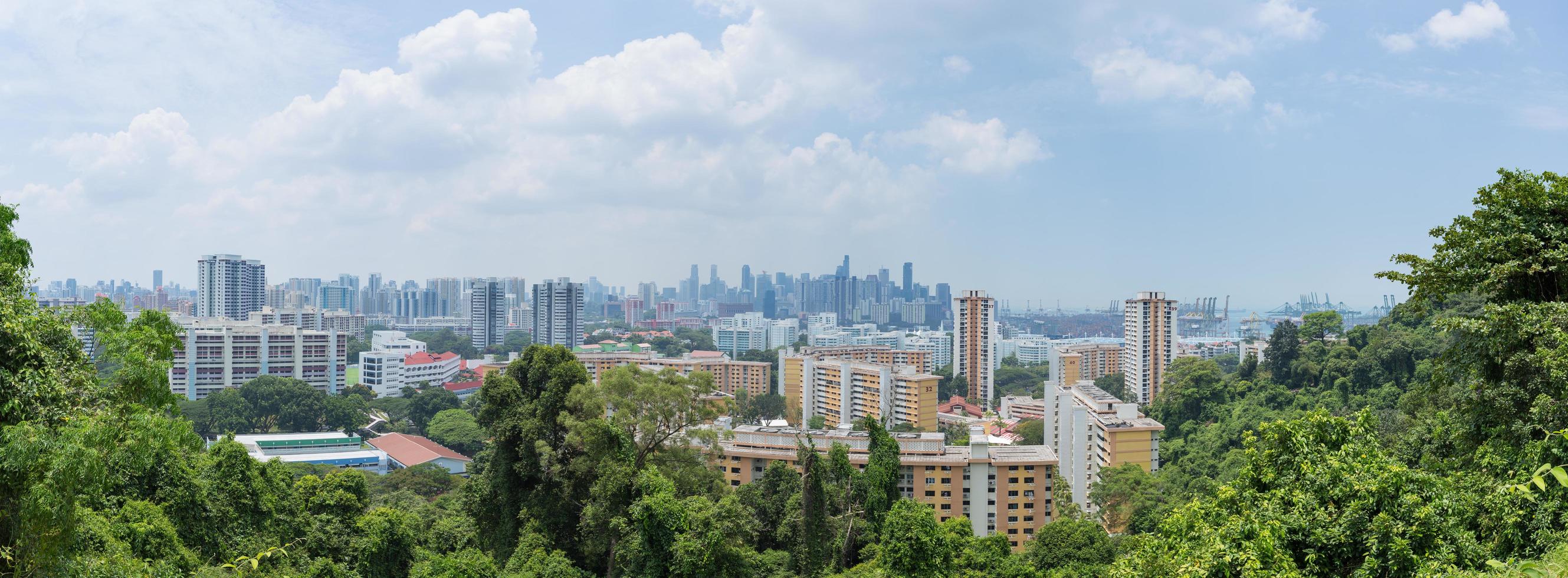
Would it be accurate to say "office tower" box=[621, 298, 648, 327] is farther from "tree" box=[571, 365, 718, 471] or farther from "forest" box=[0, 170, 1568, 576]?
"tree" box=[571, 365, 718, 471]

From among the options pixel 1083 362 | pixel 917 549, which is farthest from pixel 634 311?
pixel 917 549

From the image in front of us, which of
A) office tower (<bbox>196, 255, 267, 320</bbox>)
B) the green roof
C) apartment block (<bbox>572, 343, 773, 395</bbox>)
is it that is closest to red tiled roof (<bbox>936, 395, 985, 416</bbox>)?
apartment block (<bbox>572, 343, 773, 395</bbox>)

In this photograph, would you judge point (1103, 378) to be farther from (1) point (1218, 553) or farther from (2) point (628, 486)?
(1) point (1218, 553)

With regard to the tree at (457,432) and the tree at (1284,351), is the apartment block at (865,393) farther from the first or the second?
the tree at (457,432)

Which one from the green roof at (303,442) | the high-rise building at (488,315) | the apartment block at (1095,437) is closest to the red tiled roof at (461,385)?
the high-rise building at (488,315)

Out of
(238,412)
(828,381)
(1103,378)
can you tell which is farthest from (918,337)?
(238,412)

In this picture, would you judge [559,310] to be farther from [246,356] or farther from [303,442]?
[303,442]
